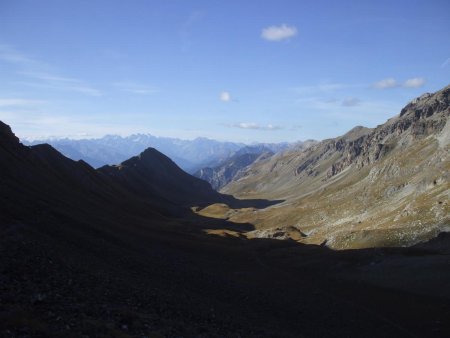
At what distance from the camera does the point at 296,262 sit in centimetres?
7206

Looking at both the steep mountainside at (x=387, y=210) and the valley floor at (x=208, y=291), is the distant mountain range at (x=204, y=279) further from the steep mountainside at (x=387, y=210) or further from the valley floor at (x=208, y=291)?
the steep mountainside at (x=387, y=210)

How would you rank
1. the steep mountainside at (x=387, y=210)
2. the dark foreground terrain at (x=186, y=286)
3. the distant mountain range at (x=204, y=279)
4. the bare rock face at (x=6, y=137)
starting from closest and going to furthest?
the dark foreground terrain at (x=186, y=286) < the distant mountain range at (x=204, y=279) < the steep mountainside at (x=387, y=210) < the bare rock face at (x=6, y=137)

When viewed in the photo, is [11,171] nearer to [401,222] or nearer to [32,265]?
[32,265]

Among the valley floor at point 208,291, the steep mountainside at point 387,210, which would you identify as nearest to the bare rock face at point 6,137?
the valley floor at point 208,291

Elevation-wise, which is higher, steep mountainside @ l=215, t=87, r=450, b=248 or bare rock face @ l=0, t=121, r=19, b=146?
bare rock face @ l=0, t=121, r=19, b=146

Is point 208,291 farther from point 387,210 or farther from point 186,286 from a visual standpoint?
point 387,210

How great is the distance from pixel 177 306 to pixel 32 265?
36.7ft

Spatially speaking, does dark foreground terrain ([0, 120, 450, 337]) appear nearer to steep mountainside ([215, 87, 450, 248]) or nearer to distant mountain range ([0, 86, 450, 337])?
distant mountain range ([0, 86, 450, 337])

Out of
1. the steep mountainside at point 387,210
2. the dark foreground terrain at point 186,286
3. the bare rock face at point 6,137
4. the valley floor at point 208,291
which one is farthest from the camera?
the bare rock face at point 6,137

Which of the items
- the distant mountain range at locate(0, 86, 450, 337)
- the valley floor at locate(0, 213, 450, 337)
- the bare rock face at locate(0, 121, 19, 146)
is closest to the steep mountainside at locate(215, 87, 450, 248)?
the distant mountain range at locate(0, 86, 450, 337)

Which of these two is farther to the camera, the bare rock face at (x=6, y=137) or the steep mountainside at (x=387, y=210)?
the bare rock face at (x=6, y=137)

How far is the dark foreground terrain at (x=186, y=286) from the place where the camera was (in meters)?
24.1

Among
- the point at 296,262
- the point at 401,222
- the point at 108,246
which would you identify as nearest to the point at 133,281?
the point at 108,246

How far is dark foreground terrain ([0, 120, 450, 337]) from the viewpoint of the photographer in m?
24.1
